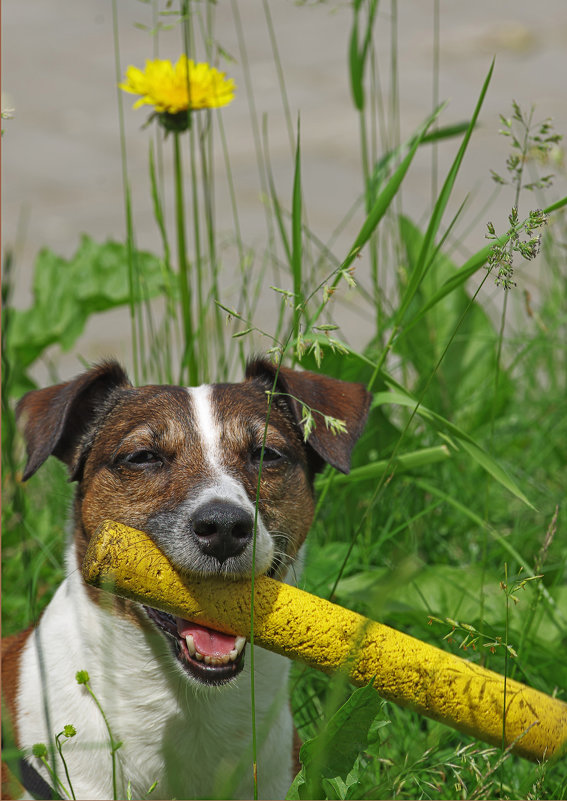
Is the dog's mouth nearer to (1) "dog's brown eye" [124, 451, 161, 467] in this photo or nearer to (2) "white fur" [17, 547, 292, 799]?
(2) "white fur" [17, 547, 292, 799]

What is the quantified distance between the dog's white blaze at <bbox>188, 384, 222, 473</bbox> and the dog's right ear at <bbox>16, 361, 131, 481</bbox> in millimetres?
256

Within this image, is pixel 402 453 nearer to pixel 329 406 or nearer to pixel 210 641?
pixel 329 406

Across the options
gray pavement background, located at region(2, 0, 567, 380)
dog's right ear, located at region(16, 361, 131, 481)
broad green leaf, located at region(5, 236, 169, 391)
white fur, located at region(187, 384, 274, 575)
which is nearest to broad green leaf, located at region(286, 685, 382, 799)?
white fur, located at region(187, 384, 274, 575)

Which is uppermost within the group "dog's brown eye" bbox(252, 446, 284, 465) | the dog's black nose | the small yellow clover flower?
the small yellow clover flower

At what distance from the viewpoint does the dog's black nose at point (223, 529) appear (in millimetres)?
2123

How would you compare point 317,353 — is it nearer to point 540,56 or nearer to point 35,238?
point 35,238

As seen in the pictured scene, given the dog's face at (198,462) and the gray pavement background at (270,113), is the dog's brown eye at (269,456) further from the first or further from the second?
the gray pavement background at (270,113)

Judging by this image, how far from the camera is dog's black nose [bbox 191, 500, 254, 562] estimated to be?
2123 millimetres

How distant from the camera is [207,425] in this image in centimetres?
254

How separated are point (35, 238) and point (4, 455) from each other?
384 cm

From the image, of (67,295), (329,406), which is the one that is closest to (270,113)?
(67,295)

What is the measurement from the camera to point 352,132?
8016 millimetres

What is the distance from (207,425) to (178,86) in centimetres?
107

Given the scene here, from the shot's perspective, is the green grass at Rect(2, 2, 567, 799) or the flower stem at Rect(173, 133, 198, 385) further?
the flower stem at Rect(173, 133, 198, 385)
